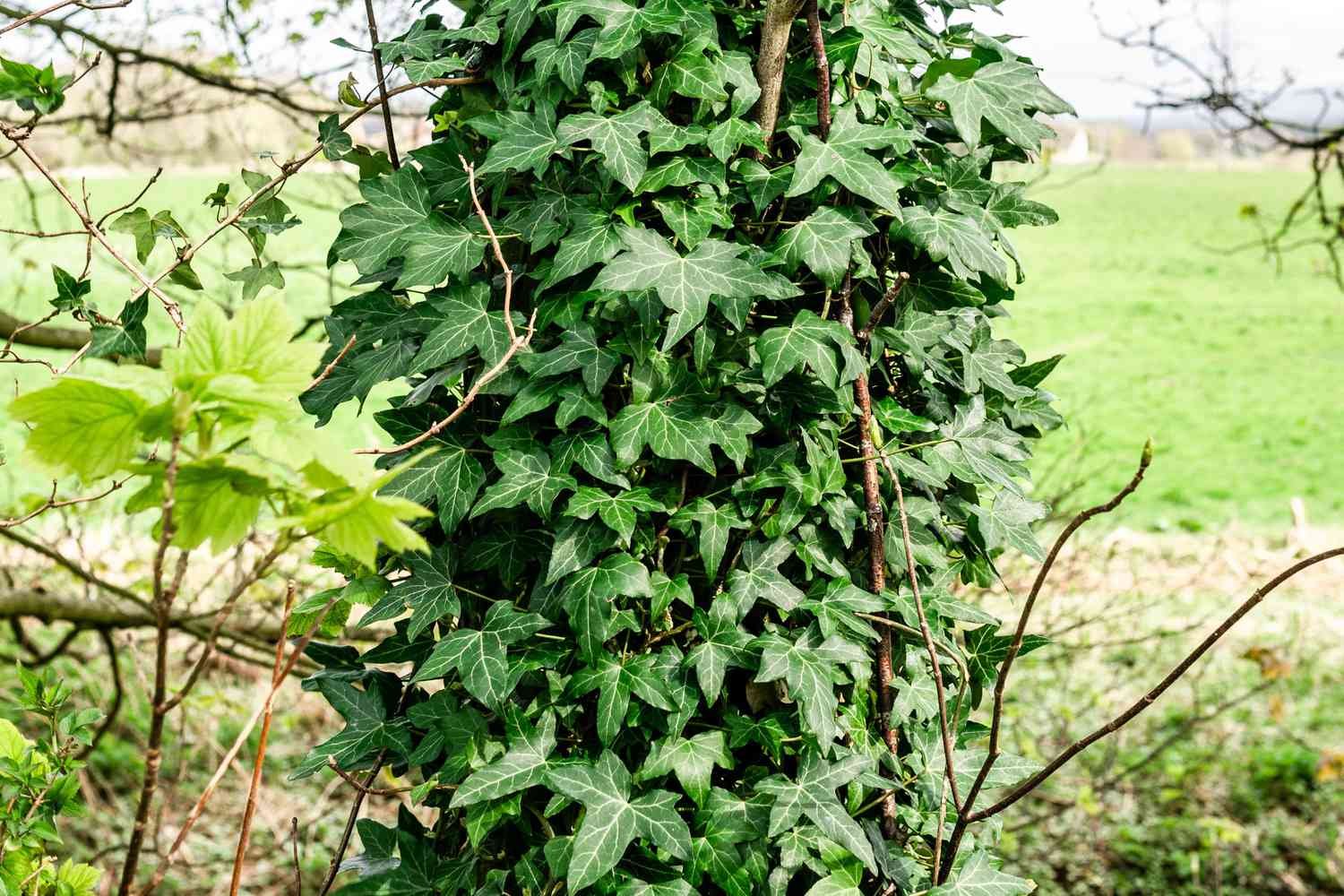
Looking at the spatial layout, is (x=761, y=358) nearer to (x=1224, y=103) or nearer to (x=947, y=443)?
(x=947, y=443)

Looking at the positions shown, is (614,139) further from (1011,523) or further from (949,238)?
(1011,523)

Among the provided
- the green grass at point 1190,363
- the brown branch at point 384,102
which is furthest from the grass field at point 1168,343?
the brown branch at point 384,102

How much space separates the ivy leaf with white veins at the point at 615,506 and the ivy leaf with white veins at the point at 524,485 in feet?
0.09

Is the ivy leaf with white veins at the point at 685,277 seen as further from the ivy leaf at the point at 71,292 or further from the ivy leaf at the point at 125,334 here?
the ivy leaf at the point at 71,292

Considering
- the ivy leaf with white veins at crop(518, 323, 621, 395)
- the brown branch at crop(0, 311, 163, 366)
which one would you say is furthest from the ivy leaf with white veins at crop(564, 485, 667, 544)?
the brown branch at crop(0, 311, 163, 366)

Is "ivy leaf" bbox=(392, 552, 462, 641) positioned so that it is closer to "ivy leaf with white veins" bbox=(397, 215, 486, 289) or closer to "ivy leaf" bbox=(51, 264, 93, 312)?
"ivy leaf with white veins" bbox=(397, 215, 486, 289)

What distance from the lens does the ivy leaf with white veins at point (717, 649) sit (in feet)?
5.07

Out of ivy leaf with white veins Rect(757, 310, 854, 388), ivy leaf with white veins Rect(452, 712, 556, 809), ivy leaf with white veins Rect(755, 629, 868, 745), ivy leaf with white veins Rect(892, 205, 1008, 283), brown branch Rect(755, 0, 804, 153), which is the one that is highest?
brown branch Rect(755, 0, 804, 153)

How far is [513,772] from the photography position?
1.51 m

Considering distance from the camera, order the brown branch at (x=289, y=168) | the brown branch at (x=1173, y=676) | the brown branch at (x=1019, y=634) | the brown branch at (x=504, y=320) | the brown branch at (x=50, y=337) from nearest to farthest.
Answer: the brown branch at (x=1019, y=634)
the brown branch at (x=1173, y=676)
the brown branch at (x=504, y=320)
the brown branch at (x=289, y=168)
the brown branch at (x=50, y=337)

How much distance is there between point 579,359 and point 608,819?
2.16ft

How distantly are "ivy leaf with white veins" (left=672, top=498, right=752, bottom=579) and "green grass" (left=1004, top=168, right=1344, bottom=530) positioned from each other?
15.8 ft

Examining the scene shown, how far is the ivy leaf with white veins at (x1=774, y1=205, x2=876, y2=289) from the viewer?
154 cm

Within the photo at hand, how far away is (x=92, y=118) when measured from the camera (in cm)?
450
